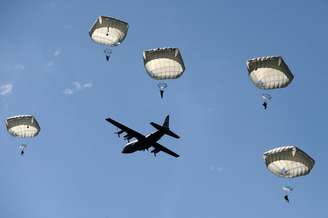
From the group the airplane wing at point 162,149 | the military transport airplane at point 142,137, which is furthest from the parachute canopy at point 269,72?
the airplane wing at point 162,149

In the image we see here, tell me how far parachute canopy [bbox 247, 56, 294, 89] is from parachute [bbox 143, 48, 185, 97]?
7832 mm

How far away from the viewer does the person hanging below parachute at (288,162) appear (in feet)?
226

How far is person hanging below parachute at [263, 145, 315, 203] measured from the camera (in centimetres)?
6881

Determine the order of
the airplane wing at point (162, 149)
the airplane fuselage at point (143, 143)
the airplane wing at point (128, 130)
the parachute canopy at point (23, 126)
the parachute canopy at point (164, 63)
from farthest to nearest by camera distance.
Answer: the airplane wing at point (162, 149)
the airplane wing at point (128, 130)
the airplane fuselage at point (143, 143)
the parachute canopy at point (23, 126)
the parachute canopy at point (164, 63)

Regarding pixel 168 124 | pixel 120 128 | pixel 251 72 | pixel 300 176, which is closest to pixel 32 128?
pixel 120 128

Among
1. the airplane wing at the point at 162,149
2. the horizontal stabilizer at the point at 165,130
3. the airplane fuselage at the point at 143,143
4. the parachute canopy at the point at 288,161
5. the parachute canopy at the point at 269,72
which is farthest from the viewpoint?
the airplane wing at the point at 162,149

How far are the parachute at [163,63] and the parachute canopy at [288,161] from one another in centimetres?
1367

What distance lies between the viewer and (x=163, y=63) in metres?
73.6

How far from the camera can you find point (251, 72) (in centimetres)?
7219

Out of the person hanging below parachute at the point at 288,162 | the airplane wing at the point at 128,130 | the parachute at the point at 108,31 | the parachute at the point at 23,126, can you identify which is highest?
the parachute at the point at 108,31

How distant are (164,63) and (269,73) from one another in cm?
1166

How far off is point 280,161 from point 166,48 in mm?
17344

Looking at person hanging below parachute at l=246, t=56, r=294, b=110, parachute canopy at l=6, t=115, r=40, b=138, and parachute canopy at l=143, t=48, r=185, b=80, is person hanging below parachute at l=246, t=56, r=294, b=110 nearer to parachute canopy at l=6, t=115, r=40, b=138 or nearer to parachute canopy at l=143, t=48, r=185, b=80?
parachute canopy at l=143, t=48, r=185, b=80

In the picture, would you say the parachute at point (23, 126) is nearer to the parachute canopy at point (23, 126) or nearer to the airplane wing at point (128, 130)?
the parachute canopy at point (23, 126)
